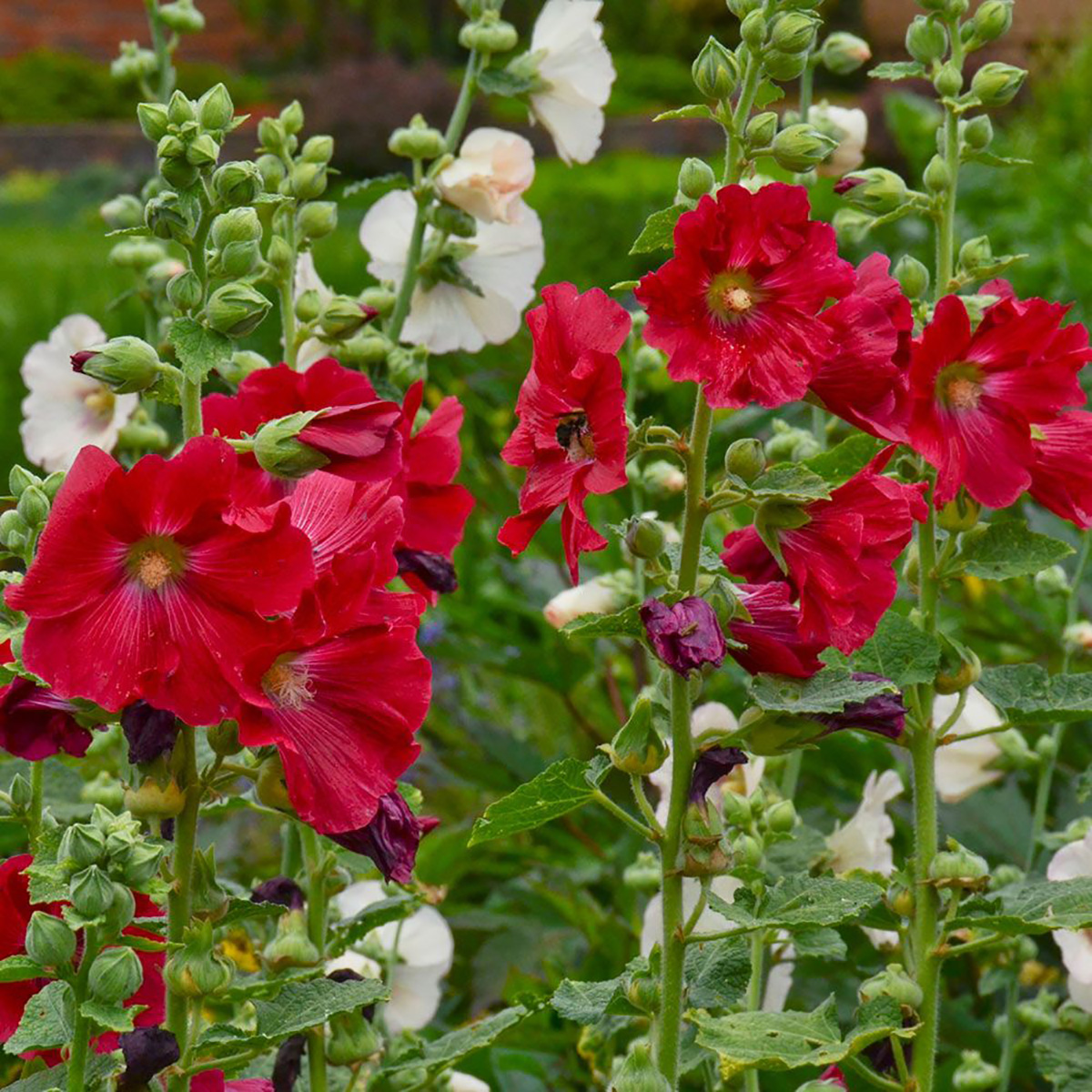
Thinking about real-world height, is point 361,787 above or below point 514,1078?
above

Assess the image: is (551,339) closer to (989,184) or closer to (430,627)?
(430,627)

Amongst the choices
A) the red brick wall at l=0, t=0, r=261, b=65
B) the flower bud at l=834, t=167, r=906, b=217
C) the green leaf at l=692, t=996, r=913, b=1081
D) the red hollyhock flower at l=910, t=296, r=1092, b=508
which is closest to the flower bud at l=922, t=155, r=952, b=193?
the flower bud at l=834, t=167, r=906, b=217

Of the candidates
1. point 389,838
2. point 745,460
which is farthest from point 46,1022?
point 745,460

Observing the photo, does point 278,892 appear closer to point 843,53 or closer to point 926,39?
point 926,39

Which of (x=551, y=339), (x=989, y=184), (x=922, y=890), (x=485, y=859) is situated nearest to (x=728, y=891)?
(x=922, y=890)

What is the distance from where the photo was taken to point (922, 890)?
1033 millimetres

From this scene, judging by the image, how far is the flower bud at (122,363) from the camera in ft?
2.70

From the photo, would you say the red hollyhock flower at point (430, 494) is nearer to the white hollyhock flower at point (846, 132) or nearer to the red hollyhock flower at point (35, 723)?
the red hollyhock flower at point (35, 723)

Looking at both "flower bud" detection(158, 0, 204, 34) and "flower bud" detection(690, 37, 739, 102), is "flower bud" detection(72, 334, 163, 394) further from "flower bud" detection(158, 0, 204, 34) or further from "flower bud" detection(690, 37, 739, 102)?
"flower bud" detection(158, 0, 204, 34)

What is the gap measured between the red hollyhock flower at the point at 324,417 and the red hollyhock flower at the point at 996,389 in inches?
11.1

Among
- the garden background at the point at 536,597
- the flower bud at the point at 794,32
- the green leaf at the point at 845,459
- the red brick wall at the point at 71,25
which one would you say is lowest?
the red brick wall at the point at 71,25

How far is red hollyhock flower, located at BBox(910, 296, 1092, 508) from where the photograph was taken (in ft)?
3.04

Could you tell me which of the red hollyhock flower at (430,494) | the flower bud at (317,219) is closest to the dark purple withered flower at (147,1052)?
the red hollyhock flower at (430,494)

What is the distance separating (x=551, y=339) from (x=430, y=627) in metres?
1.44
